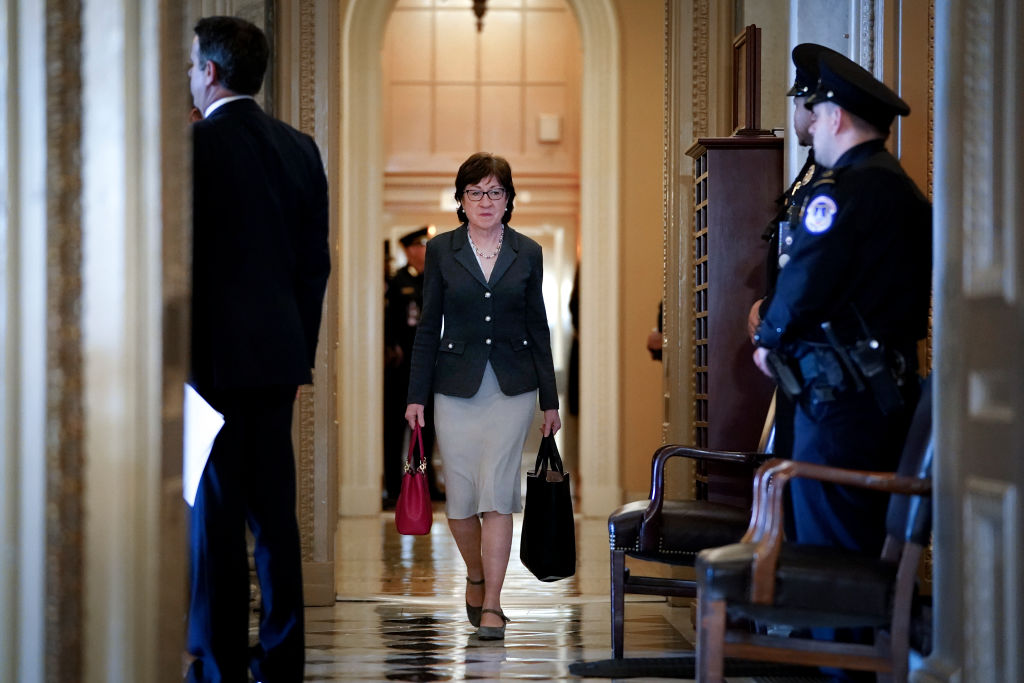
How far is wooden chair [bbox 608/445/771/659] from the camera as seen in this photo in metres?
3.81

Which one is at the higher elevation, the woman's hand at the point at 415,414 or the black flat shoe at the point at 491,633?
the woman's hand at the point at 415,414

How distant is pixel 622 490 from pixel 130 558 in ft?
20.8

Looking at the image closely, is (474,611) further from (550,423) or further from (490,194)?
(490,194)

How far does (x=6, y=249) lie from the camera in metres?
2.28

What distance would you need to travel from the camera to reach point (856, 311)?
3.07 metres

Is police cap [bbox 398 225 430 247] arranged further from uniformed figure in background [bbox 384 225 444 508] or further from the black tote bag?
the black tote bag

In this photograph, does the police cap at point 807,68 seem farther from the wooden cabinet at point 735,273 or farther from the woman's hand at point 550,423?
the woman's hand at point 550,423

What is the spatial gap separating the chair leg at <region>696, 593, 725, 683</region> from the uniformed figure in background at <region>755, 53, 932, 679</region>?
462 millimetres

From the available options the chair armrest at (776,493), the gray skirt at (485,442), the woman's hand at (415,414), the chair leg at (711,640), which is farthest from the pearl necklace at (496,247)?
the chair leg at (711,640)

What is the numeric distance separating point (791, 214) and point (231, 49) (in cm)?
165

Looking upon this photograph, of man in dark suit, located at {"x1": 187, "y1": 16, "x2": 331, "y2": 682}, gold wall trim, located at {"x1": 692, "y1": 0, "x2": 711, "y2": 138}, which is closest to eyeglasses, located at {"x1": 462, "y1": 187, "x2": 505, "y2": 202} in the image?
gold wall trim, located at {"x1": 692, "y1": 0, "x2": 711, "y2": 138}

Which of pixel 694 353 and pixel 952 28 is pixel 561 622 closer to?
pixel 694 353

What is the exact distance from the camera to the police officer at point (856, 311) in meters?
3.04

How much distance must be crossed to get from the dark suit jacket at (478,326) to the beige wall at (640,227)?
3.77 meters
